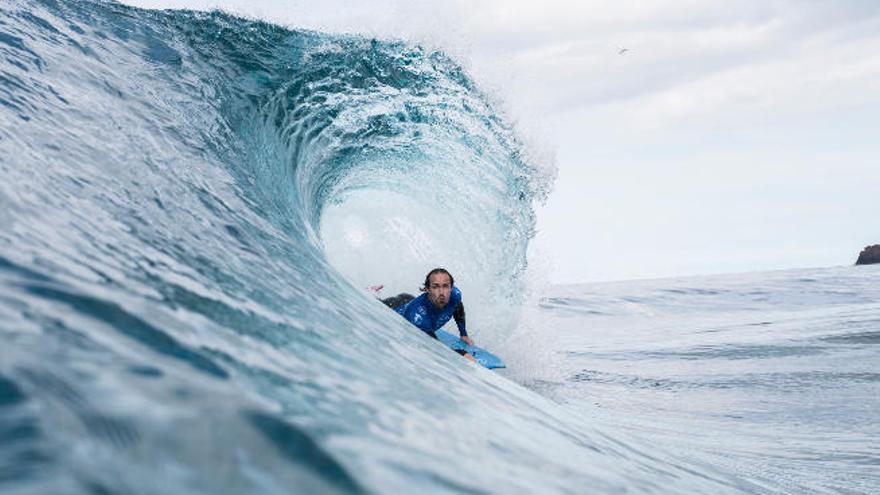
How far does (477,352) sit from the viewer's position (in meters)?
7.95

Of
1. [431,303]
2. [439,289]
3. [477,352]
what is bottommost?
[477,352]

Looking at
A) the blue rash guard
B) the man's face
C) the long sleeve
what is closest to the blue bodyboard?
the long sleeve

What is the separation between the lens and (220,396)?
132 centimetres

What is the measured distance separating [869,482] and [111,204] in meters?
3.81

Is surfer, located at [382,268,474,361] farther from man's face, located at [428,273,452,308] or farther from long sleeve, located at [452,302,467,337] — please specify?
long sleeve, located at [452,302,467,337]

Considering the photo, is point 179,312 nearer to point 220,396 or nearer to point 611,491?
point 220,396

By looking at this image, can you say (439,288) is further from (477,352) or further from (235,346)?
(235,346)

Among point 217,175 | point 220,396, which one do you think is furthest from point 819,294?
point 220,396

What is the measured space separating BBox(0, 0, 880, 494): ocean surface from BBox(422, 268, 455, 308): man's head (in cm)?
154

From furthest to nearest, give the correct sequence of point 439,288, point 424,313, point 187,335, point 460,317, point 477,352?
point 460,317 < point 477,352 < point 424,313 < point 439,288 < point 187,335

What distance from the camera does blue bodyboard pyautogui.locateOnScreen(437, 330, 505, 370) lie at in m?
7.66

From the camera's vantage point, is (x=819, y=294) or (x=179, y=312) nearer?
(x=179, y=312)

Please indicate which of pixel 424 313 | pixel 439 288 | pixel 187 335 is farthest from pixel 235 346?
pixel 424 313

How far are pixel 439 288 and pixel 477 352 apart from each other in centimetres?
98
